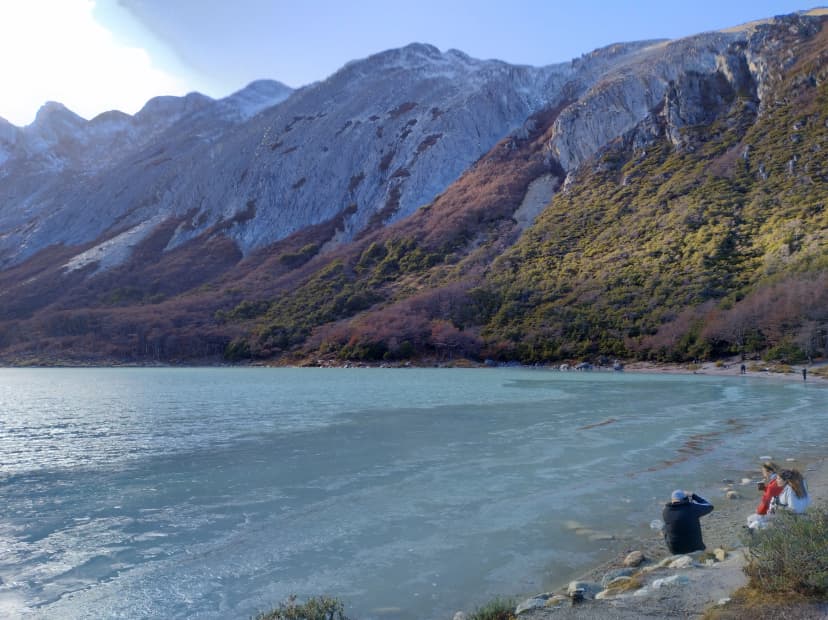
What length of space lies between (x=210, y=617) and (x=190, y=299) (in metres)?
87.4

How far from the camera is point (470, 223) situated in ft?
284

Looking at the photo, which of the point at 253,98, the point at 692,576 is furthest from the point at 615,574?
the point at 253,98

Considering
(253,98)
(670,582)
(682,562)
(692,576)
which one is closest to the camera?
(670,582)

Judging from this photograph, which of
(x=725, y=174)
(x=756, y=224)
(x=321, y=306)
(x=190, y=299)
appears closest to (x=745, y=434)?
(x=756, y=224)

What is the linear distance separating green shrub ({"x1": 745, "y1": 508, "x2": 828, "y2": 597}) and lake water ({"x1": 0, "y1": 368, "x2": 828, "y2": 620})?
2476mm

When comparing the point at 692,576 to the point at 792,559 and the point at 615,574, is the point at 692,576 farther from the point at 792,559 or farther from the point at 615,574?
the point at 792,559

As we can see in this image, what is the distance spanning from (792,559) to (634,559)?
2758 millimetres

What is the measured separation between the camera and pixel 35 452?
53.4 ft

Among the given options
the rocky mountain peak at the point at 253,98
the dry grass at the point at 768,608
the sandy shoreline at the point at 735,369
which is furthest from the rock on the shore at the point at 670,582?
the rocky mountain peak at the point at 253,98

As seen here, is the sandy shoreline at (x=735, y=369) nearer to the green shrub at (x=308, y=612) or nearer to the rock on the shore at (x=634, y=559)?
the rock on the shore at (x=634, y=559)

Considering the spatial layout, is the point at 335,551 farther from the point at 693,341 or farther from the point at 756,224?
the point at 756,224

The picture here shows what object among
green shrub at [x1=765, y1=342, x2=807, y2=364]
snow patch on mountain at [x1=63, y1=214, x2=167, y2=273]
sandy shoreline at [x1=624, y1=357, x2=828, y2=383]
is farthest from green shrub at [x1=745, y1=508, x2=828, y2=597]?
snow patch on mountain at [x1=63, y1=214, x2=167, y2=273]

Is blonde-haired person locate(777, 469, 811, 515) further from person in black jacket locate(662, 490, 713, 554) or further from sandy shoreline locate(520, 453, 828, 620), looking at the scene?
person in black jacket locate(662, 490, 713, 554)

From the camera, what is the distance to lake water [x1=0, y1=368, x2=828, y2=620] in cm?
750
